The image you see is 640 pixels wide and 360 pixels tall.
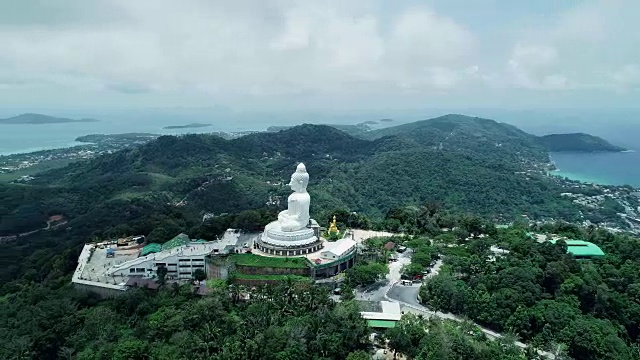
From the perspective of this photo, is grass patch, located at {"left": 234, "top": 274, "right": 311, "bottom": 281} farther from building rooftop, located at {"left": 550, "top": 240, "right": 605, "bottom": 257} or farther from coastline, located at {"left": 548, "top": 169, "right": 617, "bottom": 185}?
coastline, located at {"left": 548, "top": 169, "right": 617, "bottom": 185}

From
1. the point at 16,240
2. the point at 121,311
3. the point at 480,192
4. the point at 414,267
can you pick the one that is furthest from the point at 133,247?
the point at 480,192

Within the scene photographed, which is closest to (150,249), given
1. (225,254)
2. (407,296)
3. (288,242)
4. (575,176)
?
(225,254)

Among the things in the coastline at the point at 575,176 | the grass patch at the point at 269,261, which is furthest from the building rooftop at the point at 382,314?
the coastline at the point at 575,176

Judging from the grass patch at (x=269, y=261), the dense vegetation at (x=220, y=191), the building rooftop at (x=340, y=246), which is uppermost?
the building rooftop at (x=340, y=246)

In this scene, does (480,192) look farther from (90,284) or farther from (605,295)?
(90,284)

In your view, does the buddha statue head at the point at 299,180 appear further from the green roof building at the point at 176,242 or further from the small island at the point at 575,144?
the small island at the point at 575,144

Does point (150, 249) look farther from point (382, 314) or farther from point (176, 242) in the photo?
point (382, 314)
